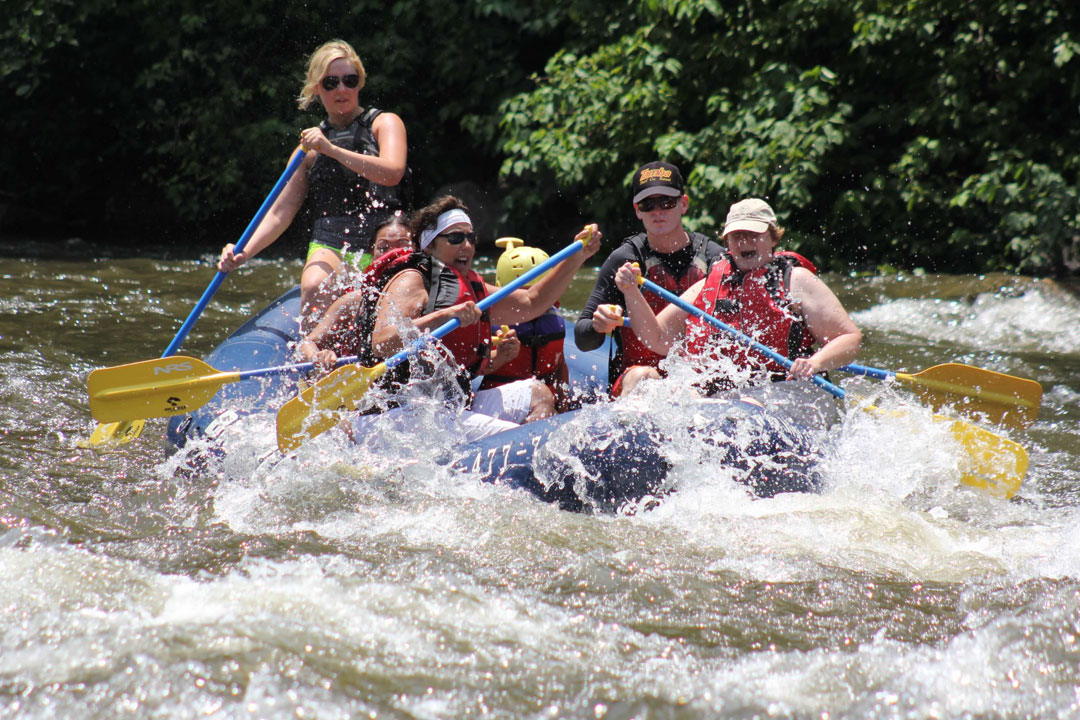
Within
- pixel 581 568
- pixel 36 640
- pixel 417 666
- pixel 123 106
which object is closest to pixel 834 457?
pixel 581 568

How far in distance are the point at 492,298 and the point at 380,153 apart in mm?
1002

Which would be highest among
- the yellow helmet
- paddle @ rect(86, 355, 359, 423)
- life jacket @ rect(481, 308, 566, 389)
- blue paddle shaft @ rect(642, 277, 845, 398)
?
the yellow helmet

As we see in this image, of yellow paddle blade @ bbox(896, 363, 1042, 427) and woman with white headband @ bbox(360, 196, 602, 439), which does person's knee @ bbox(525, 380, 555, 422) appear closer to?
woman with white headband @ bbox(360, 196, 602, 439)

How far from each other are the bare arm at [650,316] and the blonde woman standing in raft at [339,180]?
1.15 metres

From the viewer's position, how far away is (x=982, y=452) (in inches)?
150

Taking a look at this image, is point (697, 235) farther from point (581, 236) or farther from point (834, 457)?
point (834, 457)

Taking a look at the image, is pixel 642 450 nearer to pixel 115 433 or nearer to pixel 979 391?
pixel 979 391

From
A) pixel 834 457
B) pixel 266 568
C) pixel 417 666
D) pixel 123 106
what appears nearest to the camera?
pixel 417 666

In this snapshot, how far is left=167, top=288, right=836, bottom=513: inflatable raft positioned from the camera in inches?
139

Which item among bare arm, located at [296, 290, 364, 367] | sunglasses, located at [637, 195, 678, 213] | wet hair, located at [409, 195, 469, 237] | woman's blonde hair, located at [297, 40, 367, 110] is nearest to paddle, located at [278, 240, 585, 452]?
wet hair, located at [409, 195, 469, 237]

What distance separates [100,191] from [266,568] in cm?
1036

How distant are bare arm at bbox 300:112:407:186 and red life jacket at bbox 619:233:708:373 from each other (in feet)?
3.25

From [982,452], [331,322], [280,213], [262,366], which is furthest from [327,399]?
[982,452]

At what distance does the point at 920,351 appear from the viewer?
6320mm
